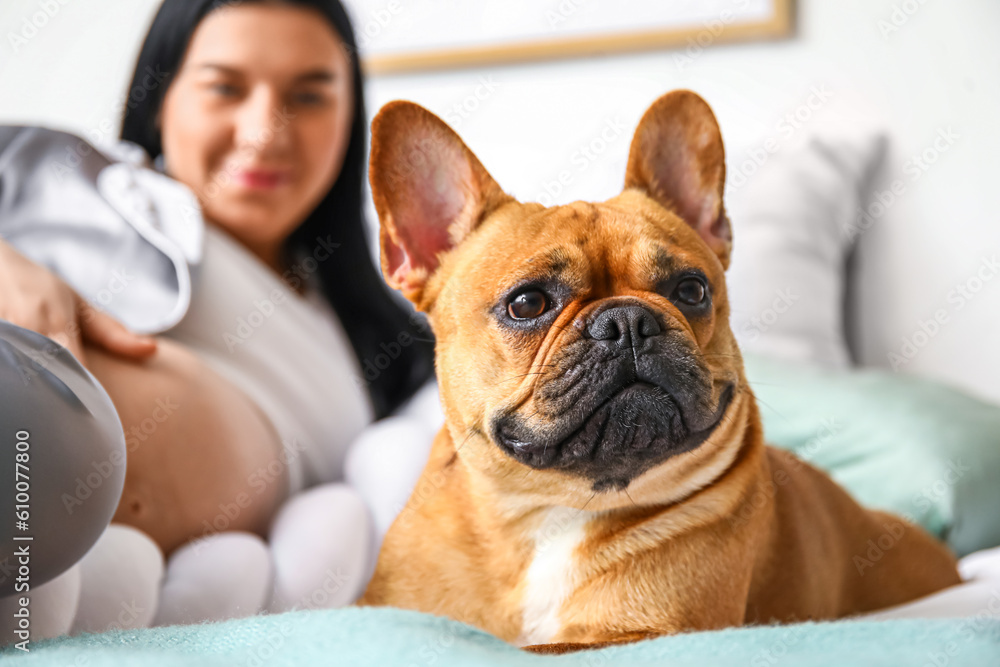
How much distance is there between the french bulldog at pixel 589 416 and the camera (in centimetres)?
81

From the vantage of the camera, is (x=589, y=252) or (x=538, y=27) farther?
(x=538, y=27)

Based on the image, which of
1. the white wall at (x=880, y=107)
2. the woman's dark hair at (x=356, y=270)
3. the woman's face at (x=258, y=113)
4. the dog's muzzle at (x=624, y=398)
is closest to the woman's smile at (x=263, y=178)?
the woman's face at (x=258, y=113)

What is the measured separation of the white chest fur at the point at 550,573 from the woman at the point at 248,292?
0.50 meters

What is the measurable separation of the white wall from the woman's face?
1.96 feet

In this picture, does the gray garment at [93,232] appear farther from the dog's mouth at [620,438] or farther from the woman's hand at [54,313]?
the dog's mouth at [620,438]

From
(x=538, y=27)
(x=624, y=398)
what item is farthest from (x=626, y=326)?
(x=538, y=27)

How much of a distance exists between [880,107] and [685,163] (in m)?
1.46

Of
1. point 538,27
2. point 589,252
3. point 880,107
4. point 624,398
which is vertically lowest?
point 624,398

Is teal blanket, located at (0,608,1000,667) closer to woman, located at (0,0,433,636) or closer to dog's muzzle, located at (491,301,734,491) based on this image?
dog's muzzle, located at (491,301,734,491)

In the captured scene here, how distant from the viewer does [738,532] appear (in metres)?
0.87

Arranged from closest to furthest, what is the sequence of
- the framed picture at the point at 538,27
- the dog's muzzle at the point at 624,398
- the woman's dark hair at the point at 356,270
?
the dog's muzzle at the point at 624,398 < the woman's dark hair at the point at 356,270 < the framed picture at the point at 538,27

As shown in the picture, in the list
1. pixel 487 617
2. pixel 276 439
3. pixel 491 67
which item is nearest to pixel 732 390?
pixel 487 617

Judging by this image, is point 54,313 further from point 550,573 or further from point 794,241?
point 794,241

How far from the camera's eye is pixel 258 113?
130 cm
